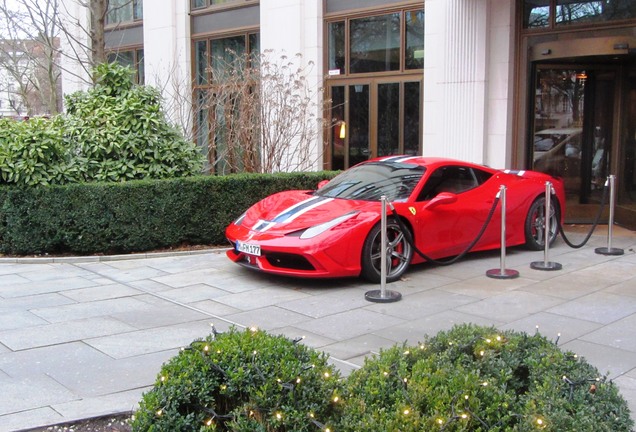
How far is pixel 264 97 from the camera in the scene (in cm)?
1313

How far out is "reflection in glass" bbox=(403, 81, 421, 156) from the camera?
1362cm

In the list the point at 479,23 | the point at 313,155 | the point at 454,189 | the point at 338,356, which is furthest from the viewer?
the point at 313,155

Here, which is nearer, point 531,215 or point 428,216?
point 428,216

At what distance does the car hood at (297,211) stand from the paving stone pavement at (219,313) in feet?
2.28

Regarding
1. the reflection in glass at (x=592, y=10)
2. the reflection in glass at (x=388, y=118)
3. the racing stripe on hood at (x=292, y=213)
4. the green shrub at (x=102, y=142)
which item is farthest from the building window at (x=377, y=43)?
the racing stripe on hood at (x=292, y=213)

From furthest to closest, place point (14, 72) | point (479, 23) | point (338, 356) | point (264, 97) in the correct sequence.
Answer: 1. point (14, 72)
2. point (264, 97)
3. point (479, 23)
4. point (338, 356)

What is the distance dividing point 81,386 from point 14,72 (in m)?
24.0

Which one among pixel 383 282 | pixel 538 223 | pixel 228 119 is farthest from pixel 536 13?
pixel 383 282

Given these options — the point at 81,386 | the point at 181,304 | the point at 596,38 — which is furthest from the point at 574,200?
the point at 81,386

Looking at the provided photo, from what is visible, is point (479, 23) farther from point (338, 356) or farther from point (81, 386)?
point (81, 386)

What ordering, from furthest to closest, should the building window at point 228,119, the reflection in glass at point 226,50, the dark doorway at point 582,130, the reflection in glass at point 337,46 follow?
1. the reflection in glass at point 226,50
2. the reflection in glass at point 337,46
3. the building window at point 228,119
4. the dark doorway at point 582,130

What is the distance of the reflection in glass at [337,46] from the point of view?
15.0 metres

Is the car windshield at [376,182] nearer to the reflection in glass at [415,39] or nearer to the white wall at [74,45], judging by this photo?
the reflection in glass at [415,39]

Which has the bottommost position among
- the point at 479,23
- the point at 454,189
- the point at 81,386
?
the point at 81,386
